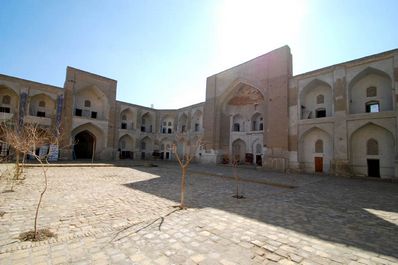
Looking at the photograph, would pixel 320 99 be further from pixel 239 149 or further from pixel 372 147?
pixel 239 149

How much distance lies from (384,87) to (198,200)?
1776 centimetres

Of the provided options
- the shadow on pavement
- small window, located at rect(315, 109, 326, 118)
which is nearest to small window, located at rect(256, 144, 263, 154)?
small window, located at rect(315, 109, 326, 118)

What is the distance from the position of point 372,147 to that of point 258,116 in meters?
13.1

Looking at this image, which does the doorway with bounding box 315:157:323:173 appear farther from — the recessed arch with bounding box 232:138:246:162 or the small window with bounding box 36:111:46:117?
the small window with bounding box 36:111:46:117

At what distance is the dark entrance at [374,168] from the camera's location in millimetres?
15359

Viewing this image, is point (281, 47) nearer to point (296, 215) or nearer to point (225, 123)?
point (225, 123)

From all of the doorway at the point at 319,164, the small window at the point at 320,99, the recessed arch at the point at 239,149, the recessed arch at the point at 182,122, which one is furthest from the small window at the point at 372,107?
the recessed arch at the point at 182,122

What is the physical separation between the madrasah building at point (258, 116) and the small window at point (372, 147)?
0.19 ft

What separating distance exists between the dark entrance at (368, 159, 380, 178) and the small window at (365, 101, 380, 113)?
13.2 ft

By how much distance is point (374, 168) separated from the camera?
15531 millimetres

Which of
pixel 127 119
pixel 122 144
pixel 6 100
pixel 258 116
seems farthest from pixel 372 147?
pixel 6 100

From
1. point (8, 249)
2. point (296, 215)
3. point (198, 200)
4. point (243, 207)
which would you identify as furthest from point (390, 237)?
point (8, 249)

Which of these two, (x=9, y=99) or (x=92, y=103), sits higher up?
(x=92, y=103)

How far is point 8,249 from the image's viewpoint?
3.19m
